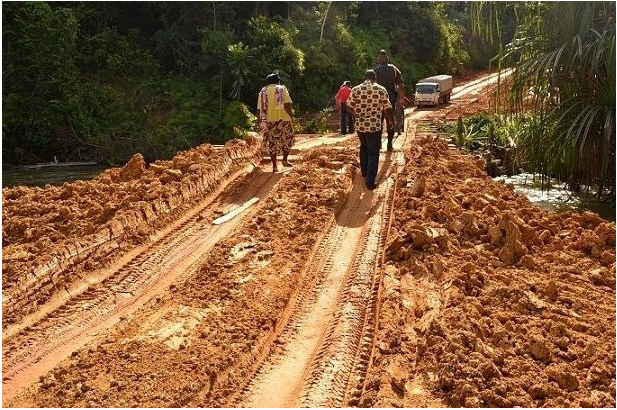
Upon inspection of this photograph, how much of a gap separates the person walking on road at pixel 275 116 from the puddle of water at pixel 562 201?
4.59m

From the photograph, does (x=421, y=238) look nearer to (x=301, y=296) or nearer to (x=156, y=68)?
(x=301, y=296)

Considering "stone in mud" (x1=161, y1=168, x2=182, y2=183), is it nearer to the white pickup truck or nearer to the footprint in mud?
the footprint in mud

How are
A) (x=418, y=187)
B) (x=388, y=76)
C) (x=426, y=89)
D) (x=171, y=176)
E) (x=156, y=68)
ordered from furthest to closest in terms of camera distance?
(x=156, y=68) < (x=426, y=89) < (x=388, y=76) < (x=171, y=176) < (x=418, y=187)

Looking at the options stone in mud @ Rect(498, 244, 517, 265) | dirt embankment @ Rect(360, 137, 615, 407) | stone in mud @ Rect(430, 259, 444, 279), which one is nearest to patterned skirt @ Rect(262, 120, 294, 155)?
dirt embankment @ Rect(360, 137, 615, 407)

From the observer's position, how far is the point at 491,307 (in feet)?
16.6

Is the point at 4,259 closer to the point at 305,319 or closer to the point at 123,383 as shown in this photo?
the point at 123,383

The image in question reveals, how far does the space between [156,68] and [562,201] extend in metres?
21.1

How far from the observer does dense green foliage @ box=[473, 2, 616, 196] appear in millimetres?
8953

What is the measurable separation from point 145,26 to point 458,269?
90.2 feet

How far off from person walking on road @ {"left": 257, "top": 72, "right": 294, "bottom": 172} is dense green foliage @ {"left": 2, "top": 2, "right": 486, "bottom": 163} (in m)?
11.3

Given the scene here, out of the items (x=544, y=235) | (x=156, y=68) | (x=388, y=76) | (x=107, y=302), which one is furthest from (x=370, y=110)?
(x=156, y=68)

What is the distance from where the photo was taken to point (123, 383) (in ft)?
13.3

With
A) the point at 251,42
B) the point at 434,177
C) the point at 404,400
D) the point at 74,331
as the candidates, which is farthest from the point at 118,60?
the point at 404,400

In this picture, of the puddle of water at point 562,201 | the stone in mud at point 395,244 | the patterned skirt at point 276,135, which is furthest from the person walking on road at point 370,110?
the puddle of water at point 562,201
